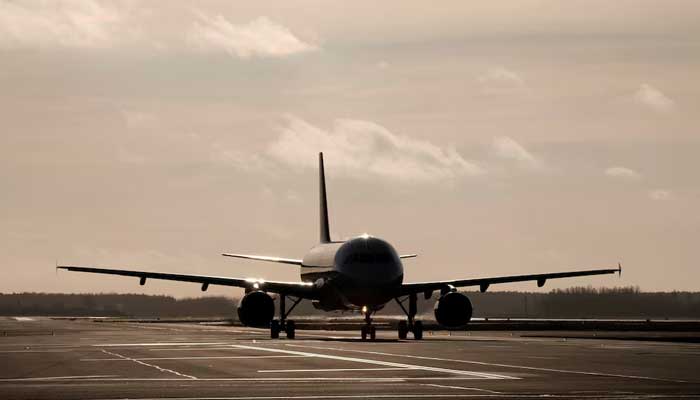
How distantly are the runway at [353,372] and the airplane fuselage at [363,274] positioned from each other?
13404 millimetres

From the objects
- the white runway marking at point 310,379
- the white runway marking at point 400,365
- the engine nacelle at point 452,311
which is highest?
the engine nacelle at point 452,311

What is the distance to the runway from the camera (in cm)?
2508

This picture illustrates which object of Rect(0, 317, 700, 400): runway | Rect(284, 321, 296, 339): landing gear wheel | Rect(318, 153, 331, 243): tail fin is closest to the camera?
Rect(0, 317, 700, 400): runway

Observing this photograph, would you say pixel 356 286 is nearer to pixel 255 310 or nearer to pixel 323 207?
pixel 255 310

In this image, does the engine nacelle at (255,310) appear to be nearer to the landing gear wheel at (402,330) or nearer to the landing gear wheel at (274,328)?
the landing gear wheel at (274,328)

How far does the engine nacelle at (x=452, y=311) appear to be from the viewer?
6334 cm

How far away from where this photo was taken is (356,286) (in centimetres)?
6166

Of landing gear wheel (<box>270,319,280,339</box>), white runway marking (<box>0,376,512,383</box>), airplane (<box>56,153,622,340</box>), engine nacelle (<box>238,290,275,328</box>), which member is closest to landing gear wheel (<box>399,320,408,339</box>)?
airplane (<box>56,153,622,340</box>)

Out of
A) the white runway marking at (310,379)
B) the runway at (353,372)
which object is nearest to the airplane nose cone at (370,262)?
the runway at (353,372)

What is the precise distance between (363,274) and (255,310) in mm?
6489

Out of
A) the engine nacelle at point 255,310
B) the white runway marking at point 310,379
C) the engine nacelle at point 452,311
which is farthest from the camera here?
the engine nacelle at point 255,310

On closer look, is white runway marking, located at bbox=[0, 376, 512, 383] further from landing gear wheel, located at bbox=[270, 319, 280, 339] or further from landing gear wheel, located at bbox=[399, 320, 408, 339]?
landing gear wheel, located at bbox=[270, 319, 280, 339]

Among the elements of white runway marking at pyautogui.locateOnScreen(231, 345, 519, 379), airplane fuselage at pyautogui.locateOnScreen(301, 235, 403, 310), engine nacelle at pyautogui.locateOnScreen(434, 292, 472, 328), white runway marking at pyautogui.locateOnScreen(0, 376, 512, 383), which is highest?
airplane fuselage at pyautogui.locateOnScreen(301, 235, 403, 310)

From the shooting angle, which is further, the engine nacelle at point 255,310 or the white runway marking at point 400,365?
the engine nacelle at point 255,310
